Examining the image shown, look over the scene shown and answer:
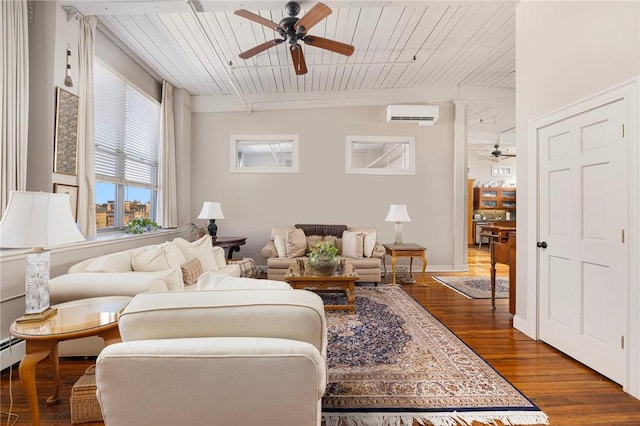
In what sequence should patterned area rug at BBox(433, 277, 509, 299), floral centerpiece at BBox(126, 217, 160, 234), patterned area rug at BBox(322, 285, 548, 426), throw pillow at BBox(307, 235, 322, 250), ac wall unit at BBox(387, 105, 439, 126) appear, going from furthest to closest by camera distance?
ac wall unit at BBox(387, 105, 439, 126) < throw pillow at BBox(307, 235, 322, 250) < patterned area rug at BBox(433, 277, 509, 299) < floral centerpiece at BBox(126, 217, 160, 234) < patterned area rug at BBox(322, 285, 548, 426)

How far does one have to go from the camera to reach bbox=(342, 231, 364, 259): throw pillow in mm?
4809

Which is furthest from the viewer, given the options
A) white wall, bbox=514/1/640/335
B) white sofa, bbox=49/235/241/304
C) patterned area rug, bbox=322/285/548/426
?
white sofa, bbox=49/235/241/304

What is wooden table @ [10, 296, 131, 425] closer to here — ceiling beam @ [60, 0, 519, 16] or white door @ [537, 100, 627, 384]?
ceiling beam @ [60, 0, 519, 16]

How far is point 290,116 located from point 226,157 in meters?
1.45

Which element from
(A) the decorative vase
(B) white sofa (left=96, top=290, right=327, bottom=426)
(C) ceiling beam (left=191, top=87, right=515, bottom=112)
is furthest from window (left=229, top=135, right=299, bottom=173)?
(B) white sofa (left=96, top=290, right=327, bottom=426)

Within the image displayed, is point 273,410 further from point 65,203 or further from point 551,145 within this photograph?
point 551,145

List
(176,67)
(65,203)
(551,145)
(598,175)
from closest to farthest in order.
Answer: (65,203) → (598,175) → (551,145) → (176,67)

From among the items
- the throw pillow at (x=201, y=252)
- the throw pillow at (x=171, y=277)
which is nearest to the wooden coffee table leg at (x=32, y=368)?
the throw pillow at (x=171, y=277)

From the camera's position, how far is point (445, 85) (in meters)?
5.62

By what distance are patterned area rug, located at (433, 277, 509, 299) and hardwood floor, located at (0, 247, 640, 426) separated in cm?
92

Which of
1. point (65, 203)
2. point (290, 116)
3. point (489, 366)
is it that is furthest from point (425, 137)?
point (65, 203)

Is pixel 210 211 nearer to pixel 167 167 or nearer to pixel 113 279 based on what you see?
pixel 167 167

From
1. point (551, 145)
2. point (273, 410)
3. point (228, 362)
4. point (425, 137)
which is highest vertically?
point (425, 137)

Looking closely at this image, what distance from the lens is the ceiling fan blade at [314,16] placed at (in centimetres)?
253
